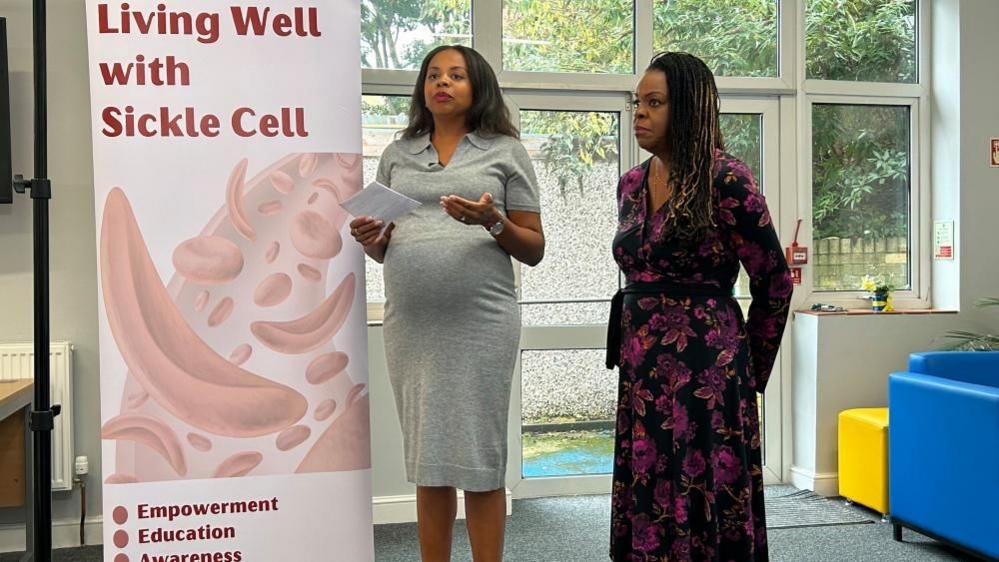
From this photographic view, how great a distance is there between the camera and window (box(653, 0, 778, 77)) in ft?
13.3

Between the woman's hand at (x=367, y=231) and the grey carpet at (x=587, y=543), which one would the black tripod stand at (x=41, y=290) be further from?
the grey carpet at (x=587, y=543)

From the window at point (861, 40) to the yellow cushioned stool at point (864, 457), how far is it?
1.62m

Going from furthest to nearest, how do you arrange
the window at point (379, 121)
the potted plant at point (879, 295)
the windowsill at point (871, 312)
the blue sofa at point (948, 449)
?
the potted plant at point (879, 295) → the windowsill at point (871, 312) → the window at point (379, 121) → the blue sofa at point (948, 449)

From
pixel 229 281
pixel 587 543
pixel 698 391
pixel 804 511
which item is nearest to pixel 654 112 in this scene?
pixel 698 391

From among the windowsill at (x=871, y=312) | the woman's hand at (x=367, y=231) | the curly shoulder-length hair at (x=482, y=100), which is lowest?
the windowsill at (x=871, y=312)

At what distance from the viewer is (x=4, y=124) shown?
3.20 m

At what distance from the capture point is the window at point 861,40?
4.19 meters

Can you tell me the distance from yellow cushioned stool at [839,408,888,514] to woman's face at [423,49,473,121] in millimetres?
2378

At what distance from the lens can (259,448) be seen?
201 centimetres

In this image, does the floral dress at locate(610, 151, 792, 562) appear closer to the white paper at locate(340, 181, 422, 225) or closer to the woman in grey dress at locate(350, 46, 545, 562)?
the woman in grey dress at locate(350, 46, 545, 562)

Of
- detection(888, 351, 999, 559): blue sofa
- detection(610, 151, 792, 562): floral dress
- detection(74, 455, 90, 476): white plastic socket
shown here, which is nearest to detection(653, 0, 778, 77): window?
detection(888, 351, 999, 559): blue sofa

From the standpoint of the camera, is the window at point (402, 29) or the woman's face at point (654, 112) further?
the window at point (402, 29)

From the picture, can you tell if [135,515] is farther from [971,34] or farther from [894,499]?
[971,34]

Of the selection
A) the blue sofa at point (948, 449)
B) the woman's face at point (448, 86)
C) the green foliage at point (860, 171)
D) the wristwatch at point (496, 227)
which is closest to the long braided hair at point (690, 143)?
the wristwatch at point (496, 227)
